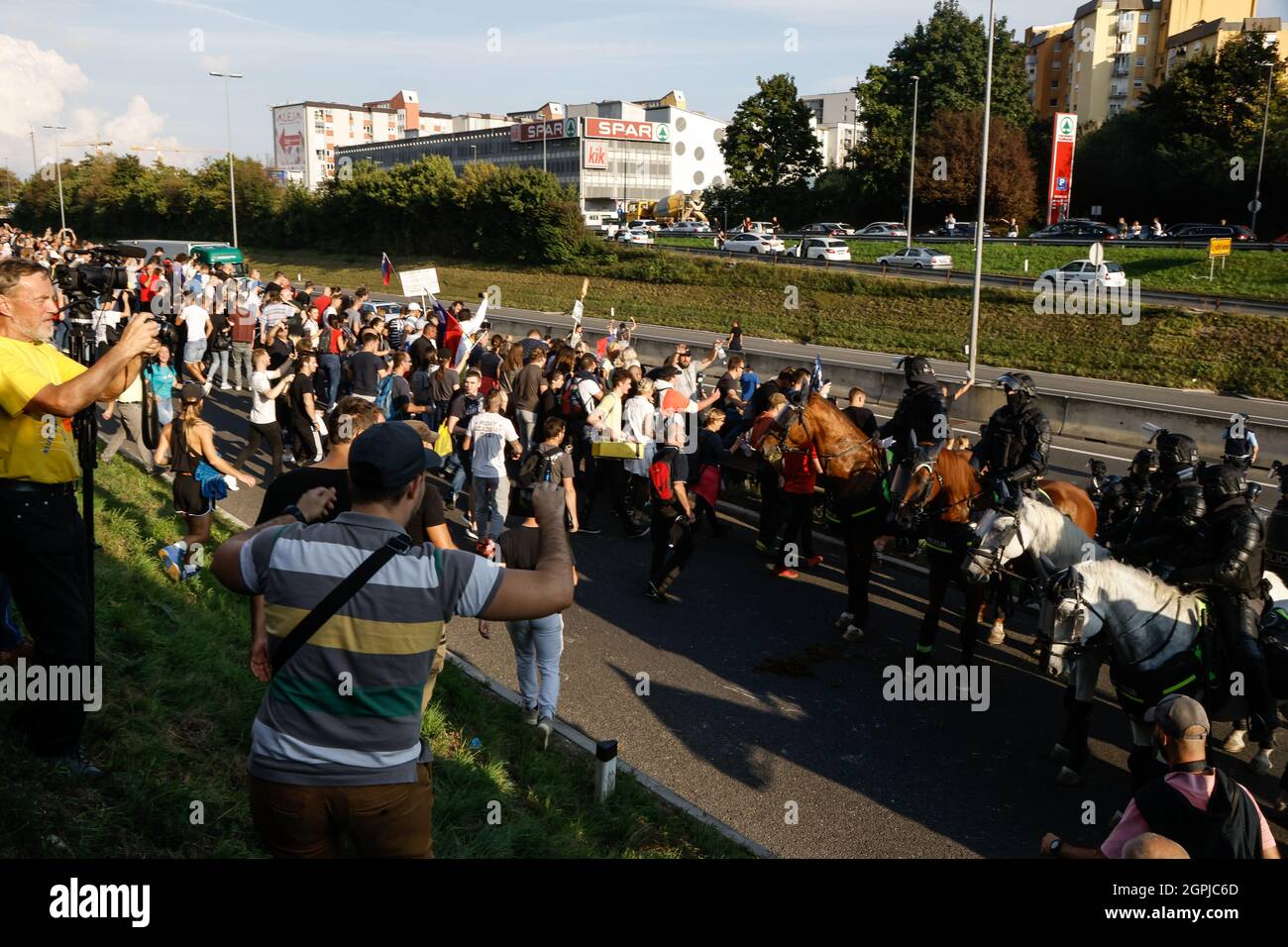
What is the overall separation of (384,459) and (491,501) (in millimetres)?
8408

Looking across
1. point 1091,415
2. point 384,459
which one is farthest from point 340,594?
point 1091,415

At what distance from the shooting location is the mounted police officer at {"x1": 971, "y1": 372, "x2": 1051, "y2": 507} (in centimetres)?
982

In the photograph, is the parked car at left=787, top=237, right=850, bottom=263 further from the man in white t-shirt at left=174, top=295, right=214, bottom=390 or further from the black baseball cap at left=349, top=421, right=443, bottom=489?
the black baseball cap at left=349, top=421, right=443, bottom=489

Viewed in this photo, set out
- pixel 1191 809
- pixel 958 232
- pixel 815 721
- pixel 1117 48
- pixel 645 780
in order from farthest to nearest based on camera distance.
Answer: pixel 1117 48 < pixel 958 232 < pixel 815 721 < pixel 645 780 < pixel 1191 809

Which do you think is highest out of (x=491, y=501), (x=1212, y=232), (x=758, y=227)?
(x=758, y=227)

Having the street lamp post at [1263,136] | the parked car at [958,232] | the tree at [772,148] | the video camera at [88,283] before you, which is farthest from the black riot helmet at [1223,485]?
the tree at [772,148]

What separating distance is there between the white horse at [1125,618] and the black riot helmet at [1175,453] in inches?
67.6

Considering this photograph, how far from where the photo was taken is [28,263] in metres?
4.98

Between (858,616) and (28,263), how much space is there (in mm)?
7307

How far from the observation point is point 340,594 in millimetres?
3070

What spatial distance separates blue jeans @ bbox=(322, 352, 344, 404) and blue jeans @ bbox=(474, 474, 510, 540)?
273 inches

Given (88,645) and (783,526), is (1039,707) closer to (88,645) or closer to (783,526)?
(783,526)

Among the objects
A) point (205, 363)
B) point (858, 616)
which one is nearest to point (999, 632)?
point (858, 616)

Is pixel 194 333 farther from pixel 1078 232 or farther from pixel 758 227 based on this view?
pixel 758 227
